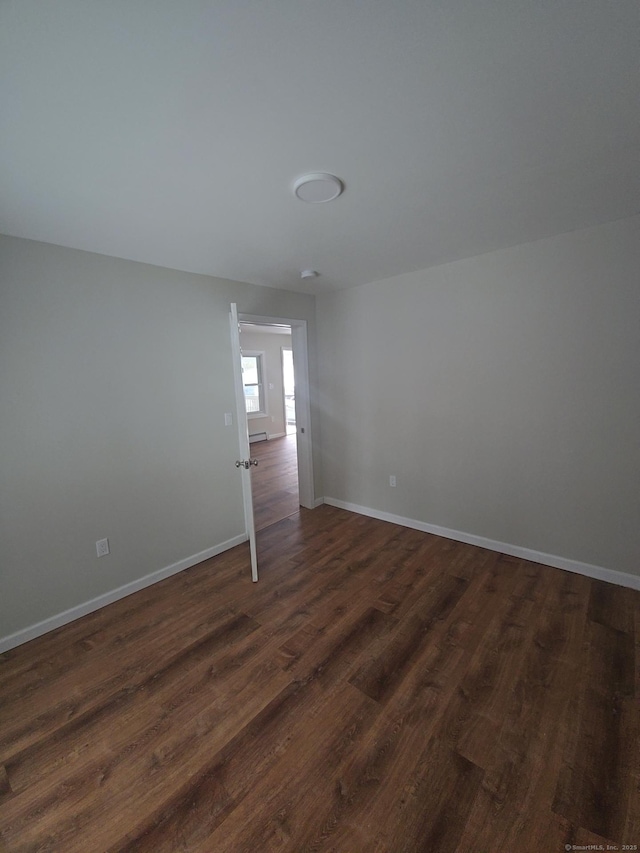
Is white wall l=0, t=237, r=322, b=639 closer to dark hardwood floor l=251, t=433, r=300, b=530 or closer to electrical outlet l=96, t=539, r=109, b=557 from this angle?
electrical outlet l=96, t=539, r=109, b=557

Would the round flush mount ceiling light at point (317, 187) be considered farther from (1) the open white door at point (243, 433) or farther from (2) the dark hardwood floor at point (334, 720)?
(2) the dark hardwood floor at point (334, 720)

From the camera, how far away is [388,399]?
Result: 3.36 m

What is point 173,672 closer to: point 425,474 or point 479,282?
point 425,474

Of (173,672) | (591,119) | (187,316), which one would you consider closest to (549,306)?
(591,119)

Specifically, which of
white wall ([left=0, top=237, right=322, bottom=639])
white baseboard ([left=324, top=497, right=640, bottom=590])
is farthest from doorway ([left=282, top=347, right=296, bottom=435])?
white wall ([left=0, top=237, right=322, bottom=639])

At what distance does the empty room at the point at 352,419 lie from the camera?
1.01 metres

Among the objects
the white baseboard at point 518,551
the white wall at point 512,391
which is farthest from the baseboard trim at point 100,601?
the white wall at point 512,391

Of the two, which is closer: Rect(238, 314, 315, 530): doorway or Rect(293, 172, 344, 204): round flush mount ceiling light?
Rect(293, 172, 344, 204): round flush mount ceiling light

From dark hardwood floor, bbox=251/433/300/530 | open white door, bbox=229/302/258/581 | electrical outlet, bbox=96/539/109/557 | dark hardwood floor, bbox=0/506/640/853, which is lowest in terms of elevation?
dark hardwood floor, bbox=0/506/640/853

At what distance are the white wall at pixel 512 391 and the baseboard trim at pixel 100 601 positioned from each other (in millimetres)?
1874

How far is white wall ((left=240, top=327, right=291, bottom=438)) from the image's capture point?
24.6ft

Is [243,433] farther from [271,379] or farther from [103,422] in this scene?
[271,379]

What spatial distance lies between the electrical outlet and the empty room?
0.02 metres

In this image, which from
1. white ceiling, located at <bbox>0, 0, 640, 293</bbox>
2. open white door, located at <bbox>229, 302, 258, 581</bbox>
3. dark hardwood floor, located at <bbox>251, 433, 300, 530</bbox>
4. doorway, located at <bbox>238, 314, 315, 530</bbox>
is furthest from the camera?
dark hardwood floor, located at <bbox>251, 433, 300, 530</bbox>
